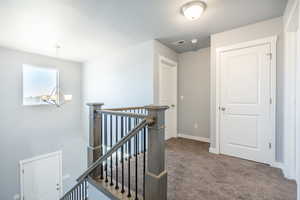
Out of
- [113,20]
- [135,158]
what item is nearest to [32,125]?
[113,20]

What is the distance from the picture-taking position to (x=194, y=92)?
4031 millimetres

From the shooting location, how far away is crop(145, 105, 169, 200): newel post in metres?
1.28

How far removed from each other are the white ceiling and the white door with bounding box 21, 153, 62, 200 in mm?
3285

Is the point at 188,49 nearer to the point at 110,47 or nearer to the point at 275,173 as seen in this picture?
the point at 110,47

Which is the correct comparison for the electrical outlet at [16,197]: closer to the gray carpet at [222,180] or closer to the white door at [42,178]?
the white door at [42,178]

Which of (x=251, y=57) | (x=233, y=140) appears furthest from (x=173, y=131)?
(x=251, y=57)

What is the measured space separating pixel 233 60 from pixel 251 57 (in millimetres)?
285

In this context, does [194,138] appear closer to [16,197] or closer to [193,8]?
[193,8]

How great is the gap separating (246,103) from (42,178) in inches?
229

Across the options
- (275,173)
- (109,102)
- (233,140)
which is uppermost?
(109,102)

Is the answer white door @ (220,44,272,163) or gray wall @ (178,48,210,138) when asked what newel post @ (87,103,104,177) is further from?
gray wall @ (178,48,210,138)

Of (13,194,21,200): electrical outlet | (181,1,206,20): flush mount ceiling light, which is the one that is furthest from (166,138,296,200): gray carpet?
(13,194,21,200): electrical outlet

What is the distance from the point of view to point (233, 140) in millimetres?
2746

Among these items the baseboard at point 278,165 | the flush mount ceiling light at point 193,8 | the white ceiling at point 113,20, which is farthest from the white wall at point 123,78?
the baseboard at point 278,165
